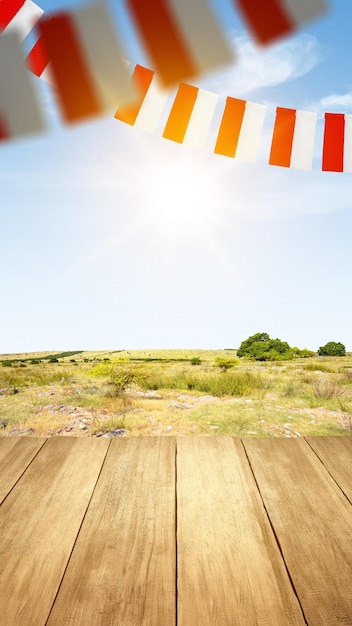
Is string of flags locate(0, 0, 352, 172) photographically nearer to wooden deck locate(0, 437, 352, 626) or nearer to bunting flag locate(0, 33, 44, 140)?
bunting flag locate(0, 33, 44, 140)

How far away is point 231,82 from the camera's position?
1967 mm

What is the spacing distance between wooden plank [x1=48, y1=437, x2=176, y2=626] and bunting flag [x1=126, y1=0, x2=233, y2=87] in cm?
139

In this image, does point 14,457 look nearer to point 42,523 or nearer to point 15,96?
point 42,523

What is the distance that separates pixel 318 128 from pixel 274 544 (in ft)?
6.00

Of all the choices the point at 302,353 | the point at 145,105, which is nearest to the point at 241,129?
the point at 145,105

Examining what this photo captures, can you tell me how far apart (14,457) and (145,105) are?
62.5 inches

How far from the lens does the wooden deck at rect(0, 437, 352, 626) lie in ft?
2.53

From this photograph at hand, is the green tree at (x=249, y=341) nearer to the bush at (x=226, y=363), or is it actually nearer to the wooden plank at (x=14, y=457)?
the bush at (x=226, y=363)

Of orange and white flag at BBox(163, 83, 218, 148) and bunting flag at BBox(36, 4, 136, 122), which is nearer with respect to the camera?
bunting flag at BBox(36, 4, 136, 122)

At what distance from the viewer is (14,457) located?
1499 mm

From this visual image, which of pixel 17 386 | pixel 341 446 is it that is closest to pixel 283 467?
pixel 341 446

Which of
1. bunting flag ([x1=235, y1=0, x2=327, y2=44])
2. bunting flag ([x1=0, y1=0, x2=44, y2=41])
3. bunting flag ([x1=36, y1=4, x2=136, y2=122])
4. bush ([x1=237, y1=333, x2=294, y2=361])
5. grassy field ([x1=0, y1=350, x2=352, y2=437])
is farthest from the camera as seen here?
bush ([x1=237, y1=333, x2=294, y2=361])

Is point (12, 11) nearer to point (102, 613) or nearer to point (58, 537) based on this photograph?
point (58, 537)

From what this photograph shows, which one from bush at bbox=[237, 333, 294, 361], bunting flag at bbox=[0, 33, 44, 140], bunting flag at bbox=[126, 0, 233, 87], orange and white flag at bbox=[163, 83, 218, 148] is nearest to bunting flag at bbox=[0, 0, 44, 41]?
bunting flag at bbox=[0, 33, 44, 140]
